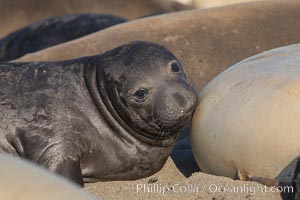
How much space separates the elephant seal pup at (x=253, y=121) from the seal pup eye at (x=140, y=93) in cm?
30

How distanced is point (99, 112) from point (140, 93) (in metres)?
0.24

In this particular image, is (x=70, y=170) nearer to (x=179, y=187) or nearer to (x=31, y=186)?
(x=179, y=187)

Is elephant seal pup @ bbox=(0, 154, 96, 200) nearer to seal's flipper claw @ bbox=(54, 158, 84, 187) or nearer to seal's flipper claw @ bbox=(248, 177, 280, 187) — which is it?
seal's flipper claw @ bbox=(248, 177, 280, 187)

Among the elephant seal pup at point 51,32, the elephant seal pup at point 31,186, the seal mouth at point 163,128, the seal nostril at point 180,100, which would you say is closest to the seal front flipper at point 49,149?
the seal mouth at point 163,128

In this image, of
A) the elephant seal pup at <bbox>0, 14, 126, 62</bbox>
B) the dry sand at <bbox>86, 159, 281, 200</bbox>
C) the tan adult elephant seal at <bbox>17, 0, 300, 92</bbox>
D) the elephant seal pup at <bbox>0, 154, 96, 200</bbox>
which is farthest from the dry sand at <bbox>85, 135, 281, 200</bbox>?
the elephant seal pup at <bbox>0, 14, 126, 62</bbox>

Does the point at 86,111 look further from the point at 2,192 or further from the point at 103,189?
the point at 2,192

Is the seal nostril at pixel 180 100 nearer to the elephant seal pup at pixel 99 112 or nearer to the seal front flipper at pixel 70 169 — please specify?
the elephant seal pup at pixel 99 112

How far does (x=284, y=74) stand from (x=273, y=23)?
2.76 m

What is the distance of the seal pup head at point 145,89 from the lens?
4746 millimetres

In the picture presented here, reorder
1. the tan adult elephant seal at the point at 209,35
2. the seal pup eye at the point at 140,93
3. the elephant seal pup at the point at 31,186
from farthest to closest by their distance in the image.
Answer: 1. the tan adult elephant seal at the point at 209,35
2. the seal pup eye at the point at 140,93
3. the elephant seal pup at the point at 31,186

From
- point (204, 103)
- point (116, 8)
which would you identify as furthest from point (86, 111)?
point (116, 8)

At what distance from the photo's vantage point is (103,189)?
182 inches

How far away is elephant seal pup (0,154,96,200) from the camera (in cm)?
254

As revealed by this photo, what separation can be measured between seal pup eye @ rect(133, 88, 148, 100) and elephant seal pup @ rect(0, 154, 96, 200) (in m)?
2.16
